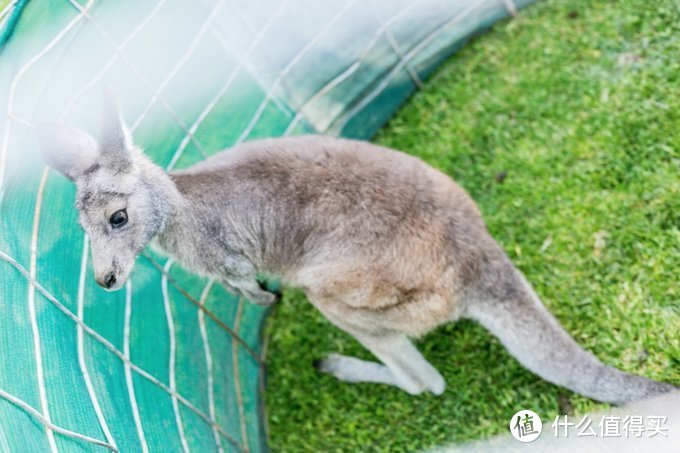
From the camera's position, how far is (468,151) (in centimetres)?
465

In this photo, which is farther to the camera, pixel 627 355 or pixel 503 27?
pixel 503 27

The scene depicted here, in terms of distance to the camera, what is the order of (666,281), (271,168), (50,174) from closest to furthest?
(50,174) < (271,168) < (666,281)

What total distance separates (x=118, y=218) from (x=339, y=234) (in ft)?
3.40

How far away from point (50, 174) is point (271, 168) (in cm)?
104

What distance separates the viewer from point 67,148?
10.1 feet

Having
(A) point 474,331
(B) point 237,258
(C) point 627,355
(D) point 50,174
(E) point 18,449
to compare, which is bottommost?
(C) point 627,355

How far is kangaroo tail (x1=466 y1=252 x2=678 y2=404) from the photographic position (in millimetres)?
3260

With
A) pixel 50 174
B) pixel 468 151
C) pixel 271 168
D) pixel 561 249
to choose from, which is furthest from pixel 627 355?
pixel 50 174

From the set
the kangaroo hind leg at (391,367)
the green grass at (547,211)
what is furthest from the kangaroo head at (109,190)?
the green grass at (547,211)

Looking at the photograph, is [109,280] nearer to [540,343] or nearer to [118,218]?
[118,218]

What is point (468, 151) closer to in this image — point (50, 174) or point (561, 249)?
point (561, 249)

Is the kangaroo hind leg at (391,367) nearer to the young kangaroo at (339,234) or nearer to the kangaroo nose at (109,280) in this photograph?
the young kangaroo at (339,234)

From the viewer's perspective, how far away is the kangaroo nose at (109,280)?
3039mm

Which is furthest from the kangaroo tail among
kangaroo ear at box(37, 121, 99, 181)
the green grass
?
kangaroo ear at box(37, 121, 99, 181)
